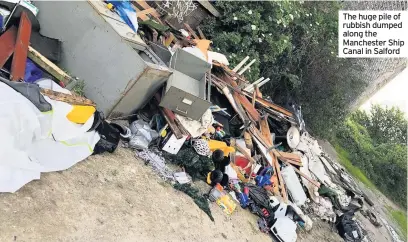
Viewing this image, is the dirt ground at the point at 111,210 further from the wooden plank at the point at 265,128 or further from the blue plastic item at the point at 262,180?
the wooden plank at the point at 265,128

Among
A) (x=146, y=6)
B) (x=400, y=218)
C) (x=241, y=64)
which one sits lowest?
(x=400, y=218)

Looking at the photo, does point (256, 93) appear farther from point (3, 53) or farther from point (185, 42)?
point (3, 53)

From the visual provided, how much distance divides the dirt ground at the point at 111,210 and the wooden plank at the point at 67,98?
0.76 metres

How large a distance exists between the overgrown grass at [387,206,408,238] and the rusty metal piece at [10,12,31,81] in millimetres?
11845

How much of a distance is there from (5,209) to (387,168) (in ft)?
49.3

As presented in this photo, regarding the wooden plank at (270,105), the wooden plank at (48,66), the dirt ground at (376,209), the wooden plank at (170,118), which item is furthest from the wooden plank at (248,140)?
the dirt ground at (376,209)

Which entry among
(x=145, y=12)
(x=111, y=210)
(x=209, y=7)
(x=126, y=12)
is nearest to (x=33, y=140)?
(x=111, y=210)

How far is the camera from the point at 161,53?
22.7ft

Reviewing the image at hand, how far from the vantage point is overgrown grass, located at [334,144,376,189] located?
1348 centimetres

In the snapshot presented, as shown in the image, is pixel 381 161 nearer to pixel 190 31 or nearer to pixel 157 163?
pixel 190 31

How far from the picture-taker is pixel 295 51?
1141 centimetres

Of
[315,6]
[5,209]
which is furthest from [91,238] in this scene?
[315,6]

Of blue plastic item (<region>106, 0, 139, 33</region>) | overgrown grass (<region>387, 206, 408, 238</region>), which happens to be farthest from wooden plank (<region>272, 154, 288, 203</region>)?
overgrown grass (<region>387, 206, 408, 238</region>)

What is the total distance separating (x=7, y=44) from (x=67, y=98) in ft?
3.46
